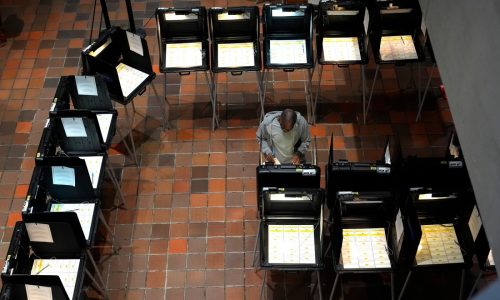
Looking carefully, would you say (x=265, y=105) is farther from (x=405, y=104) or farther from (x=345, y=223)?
(x=345, y=223)

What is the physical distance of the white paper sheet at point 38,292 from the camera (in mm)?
4355

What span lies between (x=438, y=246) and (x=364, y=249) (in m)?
0.63

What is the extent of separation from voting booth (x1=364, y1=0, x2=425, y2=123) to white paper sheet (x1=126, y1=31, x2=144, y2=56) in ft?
7.78

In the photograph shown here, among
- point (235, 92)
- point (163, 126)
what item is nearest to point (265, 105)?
point (235, 92)

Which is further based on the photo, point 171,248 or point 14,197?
point 14,197

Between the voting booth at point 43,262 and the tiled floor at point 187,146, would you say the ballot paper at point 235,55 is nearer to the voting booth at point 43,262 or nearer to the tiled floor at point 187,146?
the tiled floor at point 187,146

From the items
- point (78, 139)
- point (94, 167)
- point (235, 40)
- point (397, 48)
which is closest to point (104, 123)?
point (78, 139)

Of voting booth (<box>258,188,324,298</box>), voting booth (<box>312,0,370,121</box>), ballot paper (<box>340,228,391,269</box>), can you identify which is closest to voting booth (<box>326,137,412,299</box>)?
ballot paper (<box>340,228,391,269</box>)

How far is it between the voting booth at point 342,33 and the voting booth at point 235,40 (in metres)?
0.68

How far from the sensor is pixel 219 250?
571 cm

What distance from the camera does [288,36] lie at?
21.2 feet

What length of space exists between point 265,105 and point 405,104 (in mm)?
1616

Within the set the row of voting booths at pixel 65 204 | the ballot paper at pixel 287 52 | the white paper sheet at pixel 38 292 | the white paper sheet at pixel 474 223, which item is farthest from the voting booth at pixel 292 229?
the ballot paper at pixel 287 52

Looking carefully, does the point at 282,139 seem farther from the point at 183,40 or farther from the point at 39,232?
the point at 39,232
